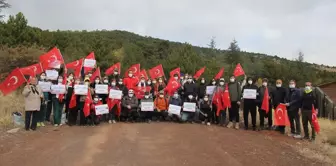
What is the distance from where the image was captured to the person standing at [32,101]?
12812 millimetres

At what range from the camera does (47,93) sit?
1412cm

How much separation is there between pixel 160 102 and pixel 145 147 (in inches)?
211

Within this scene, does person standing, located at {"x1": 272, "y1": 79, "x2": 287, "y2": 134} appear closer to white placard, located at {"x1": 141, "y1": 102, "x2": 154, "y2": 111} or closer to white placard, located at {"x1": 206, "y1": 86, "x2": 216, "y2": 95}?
white placard, located at {"x1": 206, "y1": 86, "x2": 216, "y2": 95}

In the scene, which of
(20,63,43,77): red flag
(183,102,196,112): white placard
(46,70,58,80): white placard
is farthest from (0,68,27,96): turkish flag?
(183,102,196,112): white placard

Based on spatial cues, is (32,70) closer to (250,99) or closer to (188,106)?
(188,106)

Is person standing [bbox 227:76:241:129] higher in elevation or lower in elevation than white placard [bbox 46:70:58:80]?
lower

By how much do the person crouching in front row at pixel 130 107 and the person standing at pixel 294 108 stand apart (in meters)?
5.88

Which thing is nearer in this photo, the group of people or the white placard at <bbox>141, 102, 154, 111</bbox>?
the group of people

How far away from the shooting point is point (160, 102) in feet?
52.0

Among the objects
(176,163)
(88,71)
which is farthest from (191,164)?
(88,71)

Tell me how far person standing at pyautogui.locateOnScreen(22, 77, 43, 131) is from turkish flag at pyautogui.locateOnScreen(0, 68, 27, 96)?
44.7 inches

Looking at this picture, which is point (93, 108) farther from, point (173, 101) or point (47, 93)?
point (173, 101)

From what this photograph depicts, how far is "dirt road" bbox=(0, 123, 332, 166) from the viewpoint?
30.1 feet

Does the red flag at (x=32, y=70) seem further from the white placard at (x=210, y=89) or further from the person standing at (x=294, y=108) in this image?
the person standing at (x=294, y=108)
